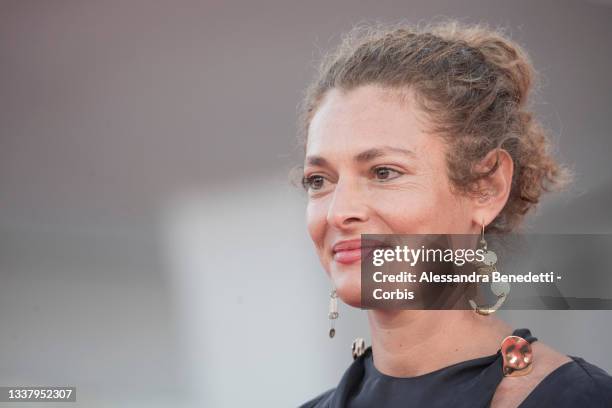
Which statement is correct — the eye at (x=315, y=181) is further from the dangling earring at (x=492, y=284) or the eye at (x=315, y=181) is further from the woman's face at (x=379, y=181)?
the dangling earring at (x=492, y=284)

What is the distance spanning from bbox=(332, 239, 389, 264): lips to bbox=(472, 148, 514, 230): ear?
0.58 feet

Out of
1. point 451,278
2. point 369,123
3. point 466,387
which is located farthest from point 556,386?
point 369,123

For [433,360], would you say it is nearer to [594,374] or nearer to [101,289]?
[594,374]

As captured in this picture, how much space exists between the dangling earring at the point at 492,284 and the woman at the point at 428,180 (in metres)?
0.02

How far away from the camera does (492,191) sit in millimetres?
1274

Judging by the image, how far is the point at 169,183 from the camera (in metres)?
2.65

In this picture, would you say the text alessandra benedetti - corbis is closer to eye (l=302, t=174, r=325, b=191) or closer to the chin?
the chin

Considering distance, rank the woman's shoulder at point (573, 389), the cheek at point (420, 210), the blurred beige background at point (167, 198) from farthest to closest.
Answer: the blurred beige background at point (167, 198)
the cheek at point (420, 210)
the woman's shoulder at point (573, 389)

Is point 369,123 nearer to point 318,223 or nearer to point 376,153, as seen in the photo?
point 376,153

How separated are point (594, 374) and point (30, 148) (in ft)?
7.07

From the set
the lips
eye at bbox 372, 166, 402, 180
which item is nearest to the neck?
the lips

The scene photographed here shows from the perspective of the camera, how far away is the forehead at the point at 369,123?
121 cm

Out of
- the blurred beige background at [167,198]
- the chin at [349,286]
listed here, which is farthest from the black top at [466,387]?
the blurred beige background at [167,198]

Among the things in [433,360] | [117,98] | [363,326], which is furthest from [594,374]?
[117,98]
